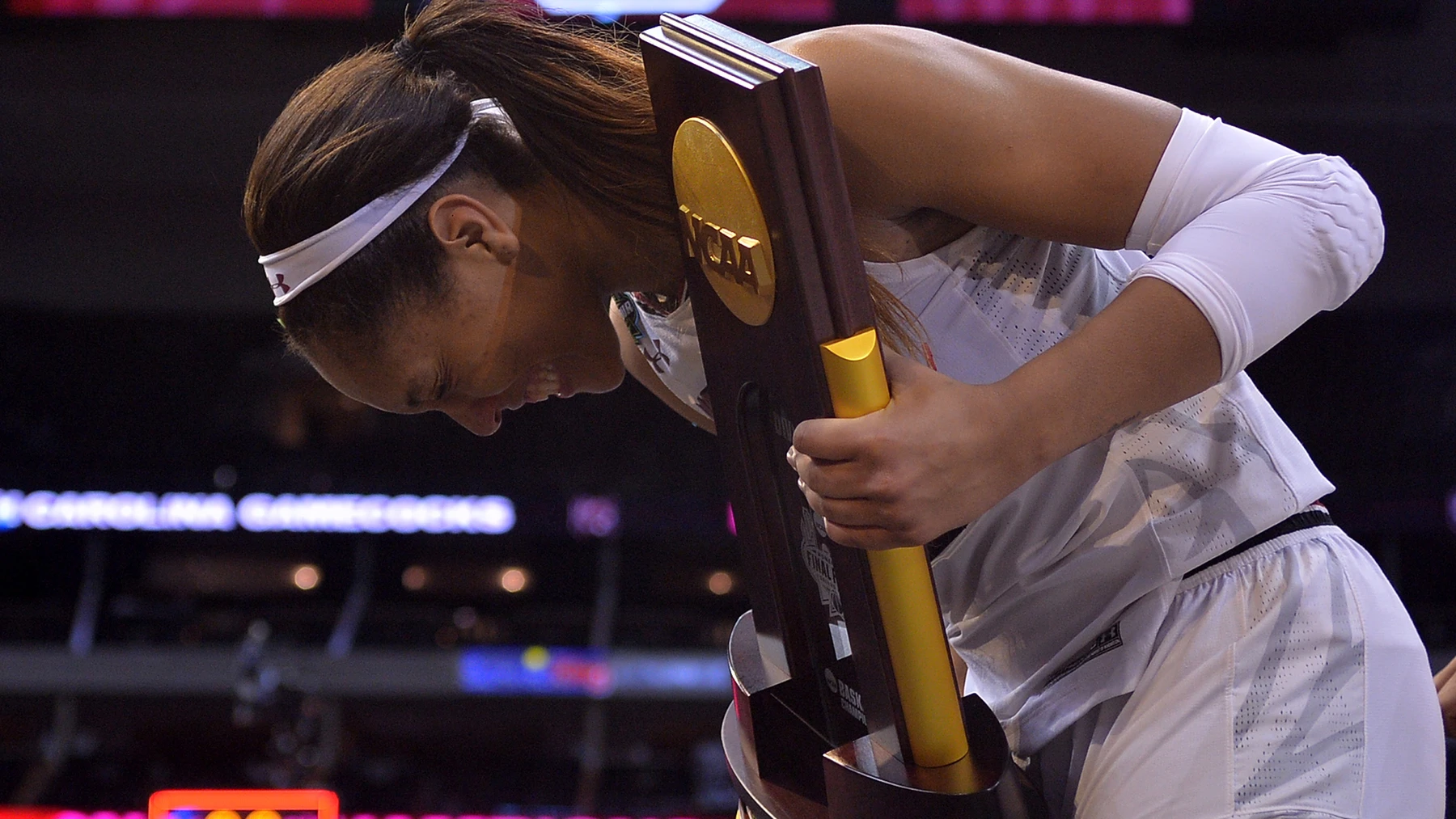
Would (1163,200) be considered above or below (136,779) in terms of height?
above

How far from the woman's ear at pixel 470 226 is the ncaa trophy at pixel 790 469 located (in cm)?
16

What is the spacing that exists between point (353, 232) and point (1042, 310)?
441 millimetres

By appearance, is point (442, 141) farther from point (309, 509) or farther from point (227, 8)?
point (309, 509)

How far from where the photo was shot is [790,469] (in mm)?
806

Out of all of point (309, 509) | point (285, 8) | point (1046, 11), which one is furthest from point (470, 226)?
point (309, 509)

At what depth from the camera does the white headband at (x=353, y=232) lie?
856 mm

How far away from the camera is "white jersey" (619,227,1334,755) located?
2.78ft

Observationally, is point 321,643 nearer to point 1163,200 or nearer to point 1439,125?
point 1439,125

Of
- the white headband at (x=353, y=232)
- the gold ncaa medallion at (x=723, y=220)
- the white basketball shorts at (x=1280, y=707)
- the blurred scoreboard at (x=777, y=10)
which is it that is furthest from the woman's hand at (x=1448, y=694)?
the blurred scoreboard at (x=777, y=10)

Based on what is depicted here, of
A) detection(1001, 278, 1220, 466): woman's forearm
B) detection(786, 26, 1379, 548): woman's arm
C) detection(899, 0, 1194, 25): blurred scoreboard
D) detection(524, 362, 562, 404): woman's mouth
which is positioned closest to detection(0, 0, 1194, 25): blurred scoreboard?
detection(899, 0, 1194, 25): blurred scoreboard

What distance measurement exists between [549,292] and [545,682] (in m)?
3.81

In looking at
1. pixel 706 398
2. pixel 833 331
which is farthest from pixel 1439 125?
pixel 833 331

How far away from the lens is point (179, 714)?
4.54m

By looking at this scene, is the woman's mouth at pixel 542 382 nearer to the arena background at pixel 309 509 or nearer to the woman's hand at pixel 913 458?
the woman's hand at pixel 913 458
